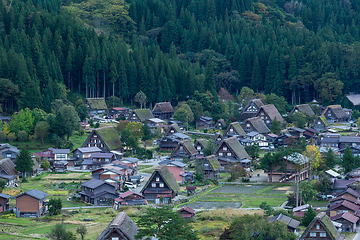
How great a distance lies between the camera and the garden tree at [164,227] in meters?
32.7

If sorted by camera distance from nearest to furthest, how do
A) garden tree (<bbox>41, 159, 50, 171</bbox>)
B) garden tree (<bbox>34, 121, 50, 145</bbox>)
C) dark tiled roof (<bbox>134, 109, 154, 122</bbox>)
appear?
garden tree (<bbox>41, 159, 50, 171</bbox>) → garden tree (<bbox>34, 121, 50, 145</bbox>) → dark tiled roof (<bbox>134, 109, 154, 122</bbox>)

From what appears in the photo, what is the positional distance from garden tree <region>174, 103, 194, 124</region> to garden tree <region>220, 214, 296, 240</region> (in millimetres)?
44370

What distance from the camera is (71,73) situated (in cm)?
8725

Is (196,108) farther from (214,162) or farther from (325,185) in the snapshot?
(325,185)

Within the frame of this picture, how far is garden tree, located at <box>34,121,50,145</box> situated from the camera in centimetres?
6512

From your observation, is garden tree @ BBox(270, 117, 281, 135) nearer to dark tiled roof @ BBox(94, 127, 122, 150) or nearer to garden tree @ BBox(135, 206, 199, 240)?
dark tiled roof @ BBox(94, 127, 122, 150)

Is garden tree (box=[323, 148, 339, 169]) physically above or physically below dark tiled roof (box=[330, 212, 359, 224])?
above

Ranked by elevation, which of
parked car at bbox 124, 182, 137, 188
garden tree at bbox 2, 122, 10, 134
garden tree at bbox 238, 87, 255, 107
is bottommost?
Result: parked car at bbox 124, 182, 137, 188

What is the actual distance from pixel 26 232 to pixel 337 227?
21.9 meters

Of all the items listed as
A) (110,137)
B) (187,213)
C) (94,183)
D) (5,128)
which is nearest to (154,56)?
(110,137)

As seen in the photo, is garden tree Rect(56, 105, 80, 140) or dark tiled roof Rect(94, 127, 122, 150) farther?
garden tree Rect(56, 105, 80, 140)

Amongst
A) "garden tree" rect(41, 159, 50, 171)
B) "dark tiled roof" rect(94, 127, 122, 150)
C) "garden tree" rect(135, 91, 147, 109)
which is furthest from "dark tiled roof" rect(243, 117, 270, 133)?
"garden tree" rect(41, 159, 50, 171)

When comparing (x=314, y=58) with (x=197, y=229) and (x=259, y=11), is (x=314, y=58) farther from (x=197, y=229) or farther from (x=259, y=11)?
(x=197, y=229)

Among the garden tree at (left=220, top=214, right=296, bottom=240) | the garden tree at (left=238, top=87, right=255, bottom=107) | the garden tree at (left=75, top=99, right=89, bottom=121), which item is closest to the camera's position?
the garden tree at (left=220, top=214, right=296, bottom=240)
